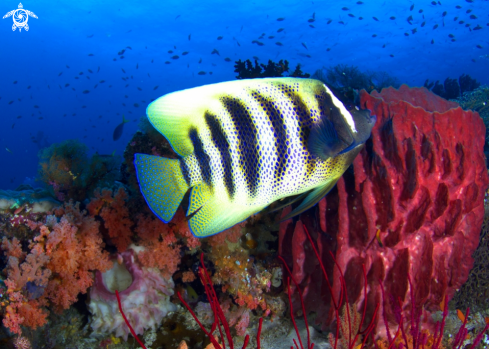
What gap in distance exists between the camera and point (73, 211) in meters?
2.60

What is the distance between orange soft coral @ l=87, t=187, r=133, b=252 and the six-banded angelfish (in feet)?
4.93

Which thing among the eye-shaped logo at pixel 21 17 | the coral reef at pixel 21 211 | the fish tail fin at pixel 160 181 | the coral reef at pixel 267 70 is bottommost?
the coral reef at pixel 21 211

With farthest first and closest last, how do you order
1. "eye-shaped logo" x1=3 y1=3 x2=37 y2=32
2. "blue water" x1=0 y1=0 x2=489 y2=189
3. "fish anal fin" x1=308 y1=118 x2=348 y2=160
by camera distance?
1. "eye-shaped logo" x1=3 y1=3 x2=37 y2=32
2. "blue water" x1=0 y1=0 x2=489 y2=189
3. "fish anal fin" x1=308 y1=118 x2=348 y2=160

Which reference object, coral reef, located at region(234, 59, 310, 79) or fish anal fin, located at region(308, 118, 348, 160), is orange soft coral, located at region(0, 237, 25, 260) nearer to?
fish anal fin, located at region(308, 118, 348, 160)

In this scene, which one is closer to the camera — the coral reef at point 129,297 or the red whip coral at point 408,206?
the red whip coral at point 408,206

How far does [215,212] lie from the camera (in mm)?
1282

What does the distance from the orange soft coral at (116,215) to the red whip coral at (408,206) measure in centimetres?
187

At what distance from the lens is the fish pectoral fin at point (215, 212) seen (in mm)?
1262

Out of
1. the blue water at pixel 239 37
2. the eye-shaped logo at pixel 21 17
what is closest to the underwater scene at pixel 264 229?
the blue water at pixel 239 37

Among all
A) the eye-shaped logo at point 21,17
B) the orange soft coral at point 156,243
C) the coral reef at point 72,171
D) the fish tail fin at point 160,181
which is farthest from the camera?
the eye-shaped logo at point 21,17

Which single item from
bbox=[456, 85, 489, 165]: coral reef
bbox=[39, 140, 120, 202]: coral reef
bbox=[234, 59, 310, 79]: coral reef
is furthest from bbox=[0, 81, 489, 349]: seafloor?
bbox=[456, 85, 489, 165]: coral reef

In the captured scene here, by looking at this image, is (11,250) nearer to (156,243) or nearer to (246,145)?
(156,243)

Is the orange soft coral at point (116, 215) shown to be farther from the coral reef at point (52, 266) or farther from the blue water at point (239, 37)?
the blue water at point (239, 37)

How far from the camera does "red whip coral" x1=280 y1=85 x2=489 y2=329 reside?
1.80 meters
